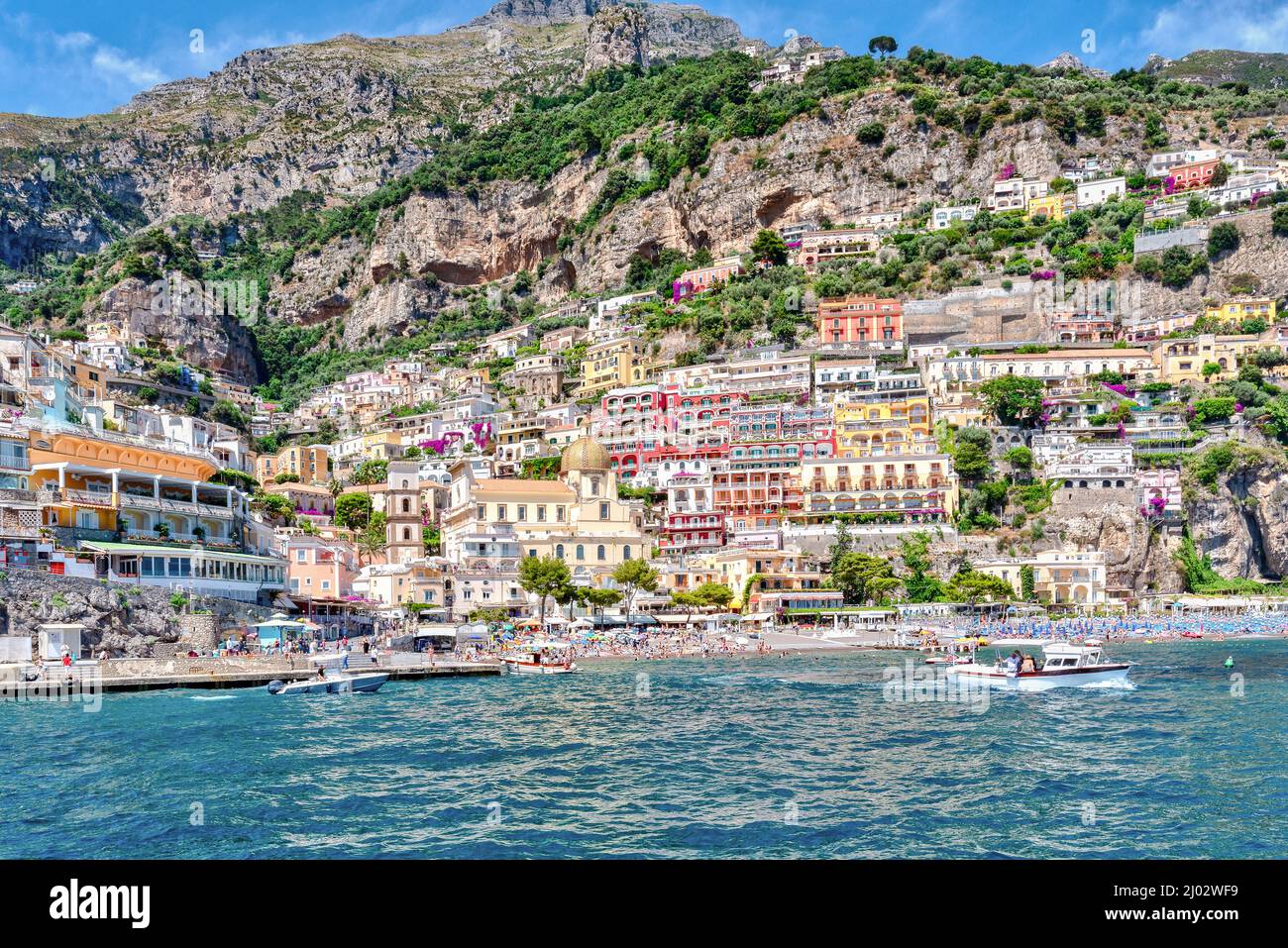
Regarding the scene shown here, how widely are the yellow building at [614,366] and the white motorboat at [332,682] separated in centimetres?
7069

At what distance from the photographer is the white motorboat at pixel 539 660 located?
4609cm

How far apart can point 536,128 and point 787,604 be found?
4613 inches

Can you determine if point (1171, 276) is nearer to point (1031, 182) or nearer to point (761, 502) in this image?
point (1031, 182)

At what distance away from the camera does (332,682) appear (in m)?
38.4

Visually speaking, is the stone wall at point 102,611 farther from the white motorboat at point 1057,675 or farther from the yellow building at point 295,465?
the yellow building at point 295,465

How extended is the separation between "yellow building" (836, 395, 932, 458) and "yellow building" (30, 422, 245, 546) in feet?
165

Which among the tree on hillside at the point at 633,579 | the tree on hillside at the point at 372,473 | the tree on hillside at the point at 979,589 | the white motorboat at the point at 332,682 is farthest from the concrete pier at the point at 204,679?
the tree on hillside at the point at 372,473

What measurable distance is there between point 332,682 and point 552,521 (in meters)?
36.0

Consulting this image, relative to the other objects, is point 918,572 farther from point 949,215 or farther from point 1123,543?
point 949,215

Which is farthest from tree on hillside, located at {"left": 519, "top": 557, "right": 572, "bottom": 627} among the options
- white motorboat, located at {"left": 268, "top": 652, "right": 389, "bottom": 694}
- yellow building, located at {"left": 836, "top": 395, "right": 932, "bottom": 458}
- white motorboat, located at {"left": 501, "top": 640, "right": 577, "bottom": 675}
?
yellow building, located at {"left": 836, "top": 395, "right": 932, "bottom": 458}

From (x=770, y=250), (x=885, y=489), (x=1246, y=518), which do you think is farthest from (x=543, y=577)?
(x=770, y=250)

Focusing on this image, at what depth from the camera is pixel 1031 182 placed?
12600cm
